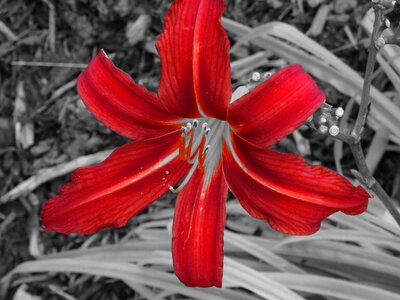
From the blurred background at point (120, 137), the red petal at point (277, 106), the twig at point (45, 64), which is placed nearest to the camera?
the red petal at point (277, 106)

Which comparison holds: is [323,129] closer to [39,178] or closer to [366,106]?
[366,106]

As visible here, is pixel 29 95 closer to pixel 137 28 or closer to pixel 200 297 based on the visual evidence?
pixel 137 28

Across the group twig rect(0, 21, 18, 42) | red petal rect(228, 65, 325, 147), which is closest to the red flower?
red petal rect(228, 65, 325, 147)

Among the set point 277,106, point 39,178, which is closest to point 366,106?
point 277,106

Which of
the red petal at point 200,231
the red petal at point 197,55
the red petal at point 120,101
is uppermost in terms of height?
the red petal at point 197,55

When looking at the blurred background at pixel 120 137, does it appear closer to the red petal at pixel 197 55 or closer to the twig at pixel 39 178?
the twig at pixel 39 178

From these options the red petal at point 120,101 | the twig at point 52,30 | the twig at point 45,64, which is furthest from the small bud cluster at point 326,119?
the twig at point 52,30
